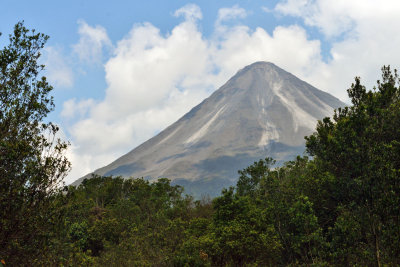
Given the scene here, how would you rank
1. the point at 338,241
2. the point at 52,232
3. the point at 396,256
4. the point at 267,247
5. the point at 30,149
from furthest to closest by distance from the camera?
the point at 267,247, the point at 338,241, the point at 396,256, the point at 52,232, the point at 30,149

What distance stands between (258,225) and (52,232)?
1502cm

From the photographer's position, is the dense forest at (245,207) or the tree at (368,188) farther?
the tree at (368,188)

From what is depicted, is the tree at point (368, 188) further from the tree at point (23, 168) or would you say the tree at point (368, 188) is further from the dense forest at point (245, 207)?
the tree at point (23, 168)

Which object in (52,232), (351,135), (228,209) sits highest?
(351,135)

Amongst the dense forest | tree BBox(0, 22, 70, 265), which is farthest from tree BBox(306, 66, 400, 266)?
tree BBox(0, 22, 70, 265)

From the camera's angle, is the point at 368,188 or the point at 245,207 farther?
the point at 245,207

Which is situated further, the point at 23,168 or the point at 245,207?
the point at 245,207

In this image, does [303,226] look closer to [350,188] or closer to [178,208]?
[350,188]

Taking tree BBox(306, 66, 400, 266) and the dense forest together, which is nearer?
Answer: the dense forest

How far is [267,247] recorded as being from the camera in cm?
2122

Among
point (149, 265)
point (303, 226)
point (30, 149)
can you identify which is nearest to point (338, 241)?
point (303, 226)

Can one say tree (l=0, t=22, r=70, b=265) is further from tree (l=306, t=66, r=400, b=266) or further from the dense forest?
tree (l=306, t=66, r=400, b=266)

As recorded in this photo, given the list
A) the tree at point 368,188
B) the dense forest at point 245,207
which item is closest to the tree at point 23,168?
the dense forest at point 245,207

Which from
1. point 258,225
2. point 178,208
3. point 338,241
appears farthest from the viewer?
point 178,208
